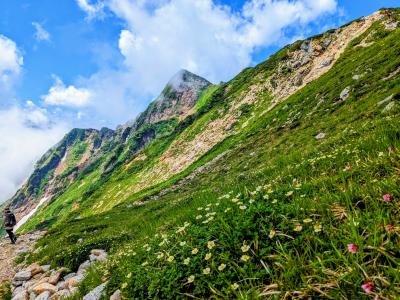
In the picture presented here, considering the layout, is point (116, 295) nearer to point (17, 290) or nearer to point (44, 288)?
point (44, 288)

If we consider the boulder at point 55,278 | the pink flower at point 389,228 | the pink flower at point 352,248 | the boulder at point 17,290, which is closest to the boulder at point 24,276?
the boulder at point 17,290

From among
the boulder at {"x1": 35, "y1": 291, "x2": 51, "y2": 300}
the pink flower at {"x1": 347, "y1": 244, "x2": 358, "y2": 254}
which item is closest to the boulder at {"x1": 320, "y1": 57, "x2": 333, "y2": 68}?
the boulder at {"x1": 35, "y1": 291, "x2": 51, "y2": 300}

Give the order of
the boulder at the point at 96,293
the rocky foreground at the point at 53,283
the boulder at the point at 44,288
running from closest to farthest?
the boulder at the point at 96,293 < the rocky foreground at the point at 53,283 < the boulder at the point at 44,288

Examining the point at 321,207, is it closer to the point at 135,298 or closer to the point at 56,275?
the point at 135,298

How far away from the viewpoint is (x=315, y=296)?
384cm

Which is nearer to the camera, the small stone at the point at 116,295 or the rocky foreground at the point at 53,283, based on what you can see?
the small stone at the point at 116,295

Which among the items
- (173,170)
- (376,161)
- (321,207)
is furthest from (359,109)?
(173,170)

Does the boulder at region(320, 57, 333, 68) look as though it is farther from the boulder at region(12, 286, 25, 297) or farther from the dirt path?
the boulder at region(12, 286, 25, 297)

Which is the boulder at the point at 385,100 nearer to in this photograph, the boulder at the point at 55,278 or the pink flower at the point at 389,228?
the pink flower at the point at 389,228

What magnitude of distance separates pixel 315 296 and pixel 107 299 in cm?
425

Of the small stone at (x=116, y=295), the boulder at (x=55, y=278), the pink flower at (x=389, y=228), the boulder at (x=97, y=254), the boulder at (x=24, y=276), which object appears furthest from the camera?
the boulder at (x=24, y=276)

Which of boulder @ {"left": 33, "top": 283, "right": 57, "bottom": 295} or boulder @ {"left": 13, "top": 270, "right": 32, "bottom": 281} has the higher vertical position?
boulder @ {"left": 13, "top": 270, "right": 32, "bottom": 281}

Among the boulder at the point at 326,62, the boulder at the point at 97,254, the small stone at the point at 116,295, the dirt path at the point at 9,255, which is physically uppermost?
the boulder at the point at 326,62

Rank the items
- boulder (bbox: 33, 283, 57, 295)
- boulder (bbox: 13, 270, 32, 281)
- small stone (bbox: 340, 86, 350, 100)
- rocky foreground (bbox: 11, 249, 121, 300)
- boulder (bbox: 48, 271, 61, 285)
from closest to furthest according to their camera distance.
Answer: rocky foreground (bbox: 11, 249, 121, 300) < boulder (bbox: 33, 283, 57, 295) < boulder (bbox: 48, 271, 61, 285) < boulder (bbox: 13, 270, 32, 281) < small stone (bbox: 340, 86, 350, 100)
